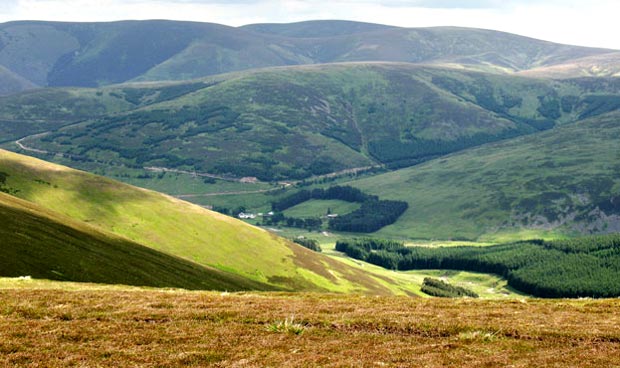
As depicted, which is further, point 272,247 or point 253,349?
point 272,247

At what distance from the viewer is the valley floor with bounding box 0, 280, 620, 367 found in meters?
30.1

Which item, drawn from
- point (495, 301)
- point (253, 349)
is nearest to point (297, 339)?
point (253, 349)

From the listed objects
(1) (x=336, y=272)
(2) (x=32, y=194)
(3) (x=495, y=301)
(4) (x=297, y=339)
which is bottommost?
(1) (x=336, y=272)

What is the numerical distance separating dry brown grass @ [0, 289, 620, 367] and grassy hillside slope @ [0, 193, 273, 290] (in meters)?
24.7

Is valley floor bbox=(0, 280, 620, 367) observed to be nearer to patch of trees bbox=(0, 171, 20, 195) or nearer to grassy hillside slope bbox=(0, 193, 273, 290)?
grassy hillside slope bbox=(0, 193, 273, 290)

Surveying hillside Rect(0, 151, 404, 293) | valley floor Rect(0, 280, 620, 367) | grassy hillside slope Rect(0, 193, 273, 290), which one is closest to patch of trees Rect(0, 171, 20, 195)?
hillside Rect(0, 151, 404, 293)

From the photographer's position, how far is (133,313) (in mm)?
40062

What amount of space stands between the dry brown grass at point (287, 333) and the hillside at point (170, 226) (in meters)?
92.7

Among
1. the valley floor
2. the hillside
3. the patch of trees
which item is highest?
the valley floor

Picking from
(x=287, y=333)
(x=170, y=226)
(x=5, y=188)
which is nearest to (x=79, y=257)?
(x=287, y=333)

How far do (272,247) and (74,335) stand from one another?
137235 mm

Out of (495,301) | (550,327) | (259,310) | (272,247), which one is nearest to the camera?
(550,327)

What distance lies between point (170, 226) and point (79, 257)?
7453 cm

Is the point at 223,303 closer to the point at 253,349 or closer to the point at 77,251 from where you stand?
the point at 253,349
